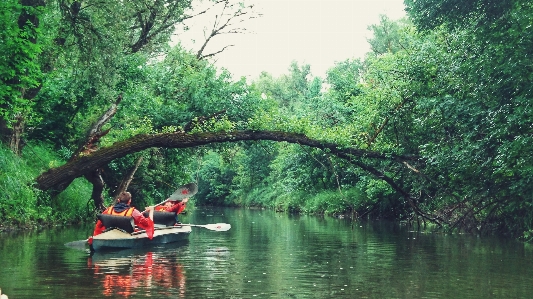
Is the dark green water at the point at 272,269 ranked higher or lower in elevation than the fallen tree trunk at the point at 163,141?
lower

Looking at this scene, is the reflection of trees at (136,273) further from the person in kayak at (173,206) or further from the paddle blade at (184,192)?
the paddle blade at (184,192)

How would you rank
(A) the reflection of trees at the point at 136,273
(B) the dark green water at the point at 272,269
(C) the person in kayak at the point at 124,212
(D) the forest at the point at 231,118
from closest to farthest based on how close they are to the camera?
(B) the dark green water at the point at 272,269
(A) the reflection of trees at the point at 136,273
(C) the person in kayak at the point at 124,212
(D) the forest at the point at 231,118

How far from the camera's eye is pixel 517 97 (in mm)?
17047

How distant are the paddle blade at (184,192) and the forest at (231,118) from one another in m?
2.03

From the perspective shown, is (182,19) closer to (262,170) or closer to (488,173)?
(488,173)

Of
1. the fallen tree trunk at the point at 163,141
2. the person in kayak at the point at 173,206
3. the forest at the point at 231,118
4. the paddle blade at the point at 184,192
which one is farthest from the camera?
the paddle blade at the point at 184,192

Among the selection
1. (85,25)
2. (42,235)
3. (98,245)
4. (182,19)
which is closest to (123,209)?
(98,245)

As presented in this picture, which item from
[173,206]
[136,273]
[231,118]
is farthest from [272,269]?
[231,118]

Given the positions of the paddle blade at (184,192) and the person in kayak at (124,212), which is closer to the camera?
the person in kayak at (124,212)

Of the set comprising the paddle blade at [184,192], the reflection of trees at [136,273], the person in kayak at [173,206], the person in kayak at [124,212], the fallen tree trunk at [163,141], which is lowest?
the reflection of trees at [136,273]

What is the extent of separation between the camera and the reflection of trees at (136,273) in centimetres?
1058

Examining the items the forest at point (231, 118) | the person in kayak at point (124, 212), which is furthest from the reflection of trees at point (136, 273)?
the forest at point (231, 118)

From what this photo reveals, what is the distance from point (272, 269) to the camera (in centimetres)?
1337

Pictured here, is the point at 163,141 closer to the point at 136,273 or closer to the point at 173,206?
the point at 173,206
